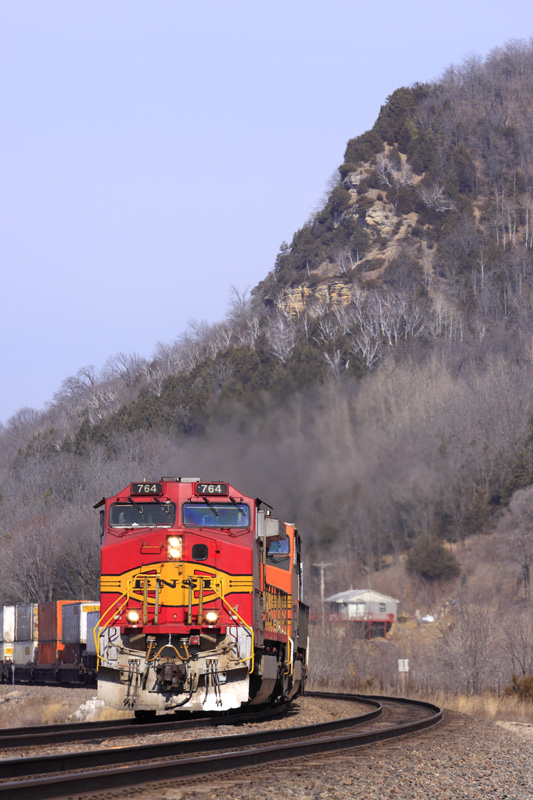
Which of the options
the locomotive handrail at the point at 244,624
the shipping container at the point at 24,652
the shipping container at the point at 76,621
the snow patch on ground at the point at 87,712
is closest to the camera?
the locomotive handrail at the point at 244,624

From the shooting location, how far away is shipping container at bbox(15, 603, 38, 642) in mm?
53062

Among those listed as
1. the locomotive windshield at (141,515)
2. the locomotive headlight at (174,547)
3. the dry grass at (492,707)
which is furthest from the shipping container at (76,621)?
the locomotive headlight at (174,547)

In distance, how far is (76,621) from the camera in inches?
1811

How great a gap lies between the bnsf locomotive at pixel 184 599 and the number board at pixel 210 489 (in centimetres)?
2

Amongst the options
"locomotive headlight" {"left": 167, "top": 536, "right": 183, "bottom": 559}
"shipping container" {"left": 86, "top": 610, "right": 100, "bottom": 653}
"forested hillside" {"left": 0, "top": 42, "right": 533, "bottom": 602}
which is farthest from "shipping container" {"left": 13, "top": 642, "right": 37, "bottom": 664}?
"locomotive headlight" {"left": 167, "top": 536, "right": 183, "bottom": 559}

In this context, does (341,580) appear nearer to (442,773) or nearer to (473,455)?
(473,455)

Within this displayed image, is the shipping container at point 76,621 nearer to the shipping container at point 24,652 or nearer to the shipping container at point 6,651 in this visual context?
the shipping container at point 24,652

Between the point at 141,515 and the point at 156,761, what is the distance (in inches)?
252

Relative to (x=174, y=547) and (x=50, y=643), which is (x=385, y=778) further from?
(x=50, y=643)

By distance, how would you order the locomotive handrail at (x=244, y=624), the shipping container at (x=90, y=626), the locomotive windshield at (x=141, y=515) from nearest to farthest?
the locomotive handrail at (x=244, y=624) < the locomotive windshield at (x=141, y=515) < the shipping container at (x=90, y=626)

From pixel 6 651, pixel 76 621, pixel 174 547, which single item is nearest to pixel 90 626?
pixel 76 621

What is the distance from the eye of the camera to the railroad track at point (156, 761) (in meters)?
9.99

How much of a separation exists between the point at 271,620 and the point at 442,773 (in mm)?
7506

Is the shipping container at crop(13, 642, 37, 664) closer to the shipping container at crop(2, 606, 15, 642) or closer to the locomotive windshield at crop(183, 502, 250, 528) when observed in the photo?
the shipping container at crop(2, 606, 15, 642)
